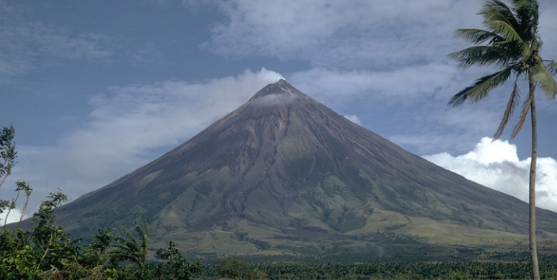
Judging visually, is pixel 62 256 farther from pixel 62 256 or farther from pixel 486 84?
pixel 486 84

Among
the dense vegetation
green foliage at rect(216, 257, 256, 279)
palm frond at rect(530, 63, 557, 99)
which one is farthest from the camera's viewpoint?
green foliage at rect(216, 257, 256, 279)

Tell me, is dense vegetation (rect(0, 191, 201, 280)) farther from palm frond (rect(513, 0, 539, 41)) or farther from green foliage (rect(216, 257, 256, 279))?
green foliage (rect(216, 257, 256, 279))

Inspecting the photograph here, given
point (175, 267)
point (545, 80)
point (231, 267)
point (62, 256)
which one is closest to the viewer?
point (545, 80)

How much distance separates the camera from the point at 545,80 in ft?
48.6

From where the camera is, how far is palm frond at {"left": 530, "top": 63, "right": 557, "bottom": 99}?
14773 mm

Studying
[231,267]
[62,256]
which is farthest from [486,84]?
[231,267]

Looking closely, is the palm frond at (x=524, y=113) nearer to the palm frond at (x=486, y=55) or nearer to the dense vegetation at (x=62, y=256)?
the palm frond at (x=486, y=55)

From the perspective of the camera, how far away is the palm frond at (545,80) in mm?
14773

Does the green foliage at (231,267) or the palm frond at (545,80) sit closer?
the palm frond at (545,80)

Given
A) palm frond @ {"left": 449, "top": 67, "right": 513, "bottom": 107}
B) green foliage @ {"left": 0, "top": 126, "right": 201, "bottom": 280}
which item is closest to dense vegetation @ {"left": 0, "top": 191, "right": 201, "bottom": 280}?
green foliage @ {"left": 0, "top": 126, "right": 201, "bottom": 280}

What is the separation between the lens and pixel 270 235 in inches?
6742

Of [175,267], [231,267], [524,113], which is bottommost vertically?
[231,267]

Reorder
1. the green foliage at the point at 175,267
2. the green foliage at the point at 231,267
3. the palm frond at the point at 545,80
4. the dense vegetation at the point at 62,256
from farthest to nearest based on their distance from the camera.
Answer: the green foliage at the point at 231,267
the green foliage at the point at 175,267
the palm frond at the point at 545,80
the dense vegetation at the point at 62,256

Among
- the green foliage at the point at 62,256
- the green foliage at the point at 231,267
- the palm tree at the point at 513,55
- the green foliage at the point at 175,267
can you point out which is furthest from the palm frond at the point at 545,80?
the green foliage at the point at 231,267
